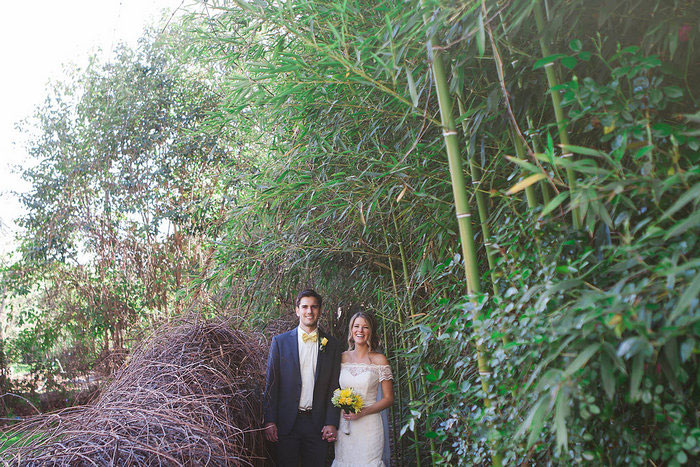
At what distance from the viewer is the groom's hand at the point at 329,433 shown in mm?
3146

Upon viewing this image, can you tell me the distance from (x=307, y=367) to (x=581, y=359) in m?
2.38

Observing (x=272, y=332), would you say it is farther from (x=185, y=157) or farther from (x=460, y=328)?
(x=185, y=157)

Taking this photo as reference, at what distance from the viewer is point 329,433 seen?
3154 mm

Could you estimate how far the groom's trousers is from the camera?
3.13m

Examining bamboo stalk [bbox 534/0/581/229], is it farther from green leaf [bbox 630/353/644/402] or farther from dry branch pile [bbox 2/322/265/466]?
dry branch pile [bbox 2/322/265/466]

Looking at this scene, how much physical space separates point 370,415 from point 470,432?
4.97 feet

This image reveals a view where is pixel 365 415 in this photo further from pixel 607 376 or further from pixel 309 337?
pixel 607 376

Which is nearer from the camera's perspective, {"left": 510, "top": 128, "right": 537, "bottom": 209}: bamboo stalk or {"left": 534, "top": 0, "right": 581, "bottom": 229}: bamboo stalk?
{"left": 534, "top": 0, "right": 581, "bottom": 229}: bamboo stalk

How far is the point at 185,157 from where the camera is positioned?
289 inches

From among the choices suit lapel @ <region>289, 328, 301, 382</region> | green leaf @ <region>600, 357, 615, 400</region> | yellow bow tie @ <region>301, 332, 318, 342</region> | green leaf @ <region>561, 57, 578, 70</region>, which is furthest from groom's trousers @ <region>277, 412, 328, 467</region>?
green leaf @ <region>561, 57, 578, 70</region>

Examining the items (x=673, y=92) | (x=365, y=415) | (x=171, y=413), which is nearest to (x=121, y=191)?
(x=365, y=415)

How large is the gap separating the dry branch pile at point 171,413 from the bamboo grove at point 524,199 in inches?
23.4

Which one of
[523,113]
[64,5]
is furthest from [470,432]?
[64,5]

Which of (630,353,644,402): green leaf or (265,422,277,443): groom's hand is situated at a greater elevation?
(630,353,644,402): green leaf
